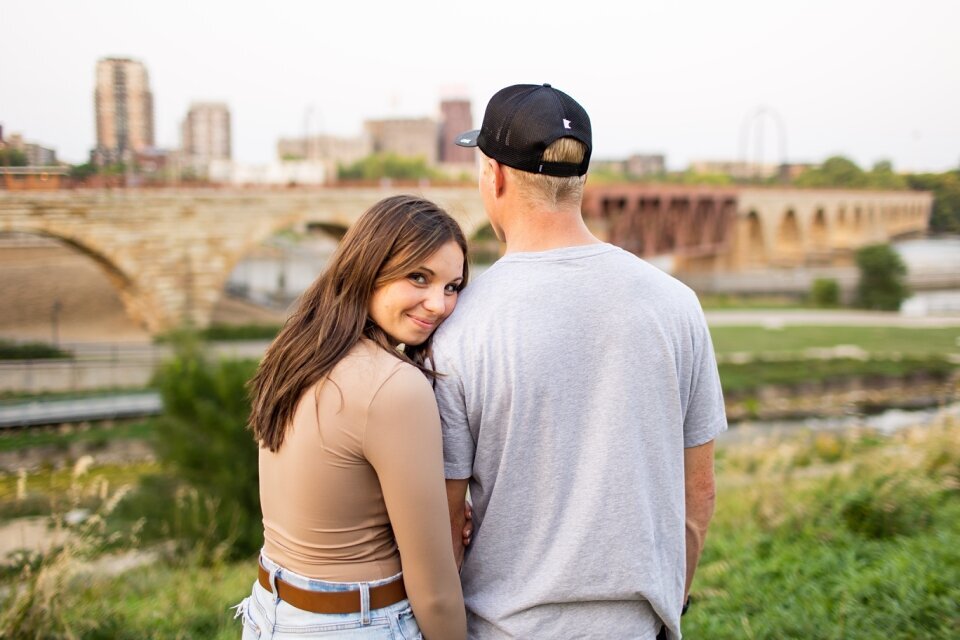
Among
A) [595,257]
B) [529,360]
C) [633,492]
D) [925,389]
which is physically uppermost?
[595,257]

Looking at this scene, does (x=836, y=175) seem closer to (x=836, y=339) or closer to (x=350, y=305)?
(x=836, y=339)

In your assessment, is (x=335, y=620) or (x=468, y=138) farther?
(x=468, y=138)

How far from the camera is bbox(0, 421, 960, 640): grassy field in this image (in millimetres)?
3568

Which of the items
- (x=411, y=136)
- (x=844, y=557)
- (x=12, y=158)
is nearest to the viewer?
(x=844, y=557)

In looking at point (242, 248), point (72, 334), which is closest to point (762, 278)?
point (242, 248)

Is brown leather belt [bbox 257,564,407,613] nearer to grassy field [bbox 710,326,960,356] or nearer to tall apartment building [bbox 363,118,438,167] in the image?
grassy field [bbox 710,326,960,356]

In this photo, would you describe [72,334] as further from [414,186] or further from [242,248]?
[414,186]

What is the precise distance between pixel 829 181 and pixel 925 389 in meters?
13.9

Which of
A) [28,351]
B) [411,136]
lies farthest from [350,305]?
[411,136]

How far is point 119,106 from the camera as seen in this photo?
13906 millimetres

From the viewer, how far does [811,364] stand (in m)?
20.3

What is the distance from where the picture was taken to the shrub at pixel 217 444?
8992 mm

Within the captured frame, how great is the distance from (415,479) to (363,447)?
12 cm

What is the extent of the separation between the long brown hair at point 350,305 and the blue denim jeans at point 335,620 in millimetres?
309
